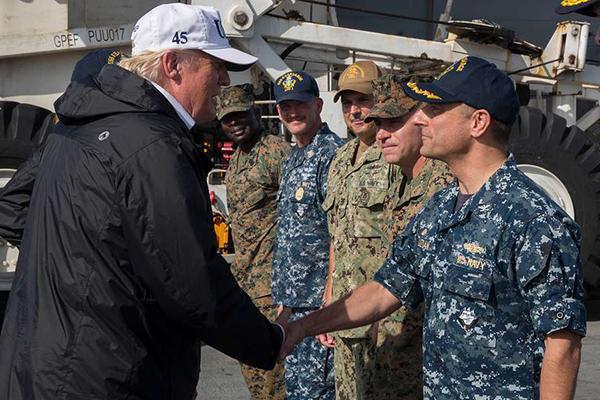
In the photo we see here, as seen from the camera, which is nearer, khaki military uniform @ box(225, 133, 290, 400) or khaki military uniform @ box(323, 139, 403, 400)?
khaki military uniform @ box(323, 139, 403, 400)

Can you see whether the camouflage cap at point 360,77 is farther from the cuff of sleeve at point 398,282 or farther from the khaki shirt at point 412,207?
the cuff of sleeve at point 398,282

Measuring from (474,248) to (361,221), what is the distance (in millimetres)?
1440

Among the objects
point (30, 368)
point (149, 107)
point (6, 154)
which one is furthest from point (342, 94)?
point (6, 154)

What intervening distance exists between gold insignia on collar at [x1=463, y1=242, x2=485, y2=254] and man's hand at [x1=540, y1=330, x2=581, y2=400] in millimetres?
282

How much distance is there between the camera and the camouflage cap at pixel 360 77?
453 centimetres

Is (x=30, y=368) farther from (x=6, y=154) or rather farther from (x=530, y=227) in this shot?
(x=6, y=154)

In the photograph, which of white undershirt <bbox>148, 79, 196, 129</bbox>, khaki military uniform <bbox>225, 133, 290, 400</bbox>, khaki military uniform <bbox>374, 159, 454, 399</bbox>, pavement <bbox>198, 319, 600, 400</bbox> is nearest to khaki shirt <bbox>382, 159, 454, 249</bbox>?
khaki military uniform <bbox>374, 159, 454, 399</bbox>

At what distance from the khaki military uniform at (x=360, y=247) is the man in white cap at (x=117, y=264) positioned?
1.47m

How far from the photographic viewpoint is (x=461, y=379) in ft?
8.68

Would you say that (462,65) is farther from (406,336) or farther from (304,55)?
(304,55)

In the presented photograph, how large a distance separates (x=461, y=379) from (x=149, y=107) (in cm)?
108

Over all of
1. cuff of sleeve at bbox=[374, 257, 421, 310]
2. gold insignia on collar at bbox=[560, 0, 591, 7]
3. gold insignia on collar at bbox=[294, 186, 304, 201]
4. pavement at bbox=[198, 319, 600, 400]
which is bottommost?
pavement at bbox=[198, 319, 600, 400]

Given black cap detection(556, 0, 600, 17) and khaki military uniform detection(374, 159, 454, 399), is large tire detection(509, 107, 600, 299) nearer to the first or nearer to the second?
khaki military uniform detection(374, 159, 454, 399)

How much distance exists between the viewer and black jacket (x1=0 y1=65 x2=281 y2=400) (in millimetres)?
2303
